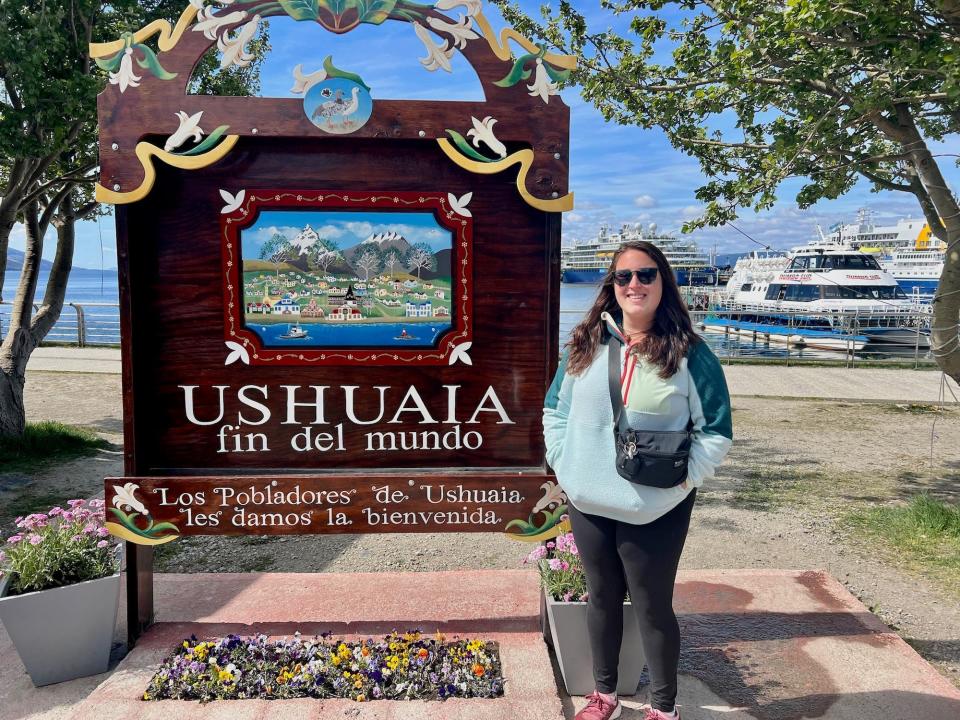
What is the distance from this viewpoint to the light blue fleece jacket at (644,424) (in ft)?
7.85

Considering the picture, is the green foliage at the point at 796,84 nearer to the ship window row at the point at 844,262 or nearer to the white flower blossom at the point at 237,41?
the white flower blossom at the point at 237,41

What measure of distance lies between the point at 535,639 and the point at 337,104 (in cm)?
266

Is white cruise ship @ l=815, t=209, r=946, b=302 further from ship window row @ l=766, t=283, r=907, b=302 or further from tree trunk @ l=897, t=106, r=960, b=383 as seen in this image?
tree trunk @ l=897, t=106, r=960, b=383

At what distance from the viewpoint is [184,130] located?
3090 millimetres

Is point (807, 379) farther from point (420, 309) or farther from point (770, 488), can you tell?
point (420, 309)

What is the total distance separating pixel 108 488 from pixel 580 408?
223 cm

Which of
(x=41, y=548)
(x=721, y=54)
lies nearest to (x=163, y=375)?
(x=41, y=548)

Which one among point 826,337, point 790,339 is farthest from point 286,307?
point 826,337

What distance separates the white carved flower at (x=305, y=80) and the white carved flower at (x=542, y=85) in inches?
36.6

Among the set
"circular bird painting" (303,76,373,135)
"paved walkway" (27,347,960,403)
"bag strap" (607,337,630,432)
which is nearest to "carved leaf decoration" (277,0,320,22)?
"circular bird painting" (303,76,373,135)

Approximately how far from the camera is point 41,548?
302 cm

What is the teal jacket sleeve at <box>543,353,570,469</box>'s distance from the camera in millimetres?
2666

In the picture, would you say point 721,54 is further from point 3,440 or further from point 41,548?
point 3,440

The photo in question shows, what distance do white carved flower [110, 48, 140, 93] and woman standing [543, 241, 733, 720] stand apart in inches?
88.0
